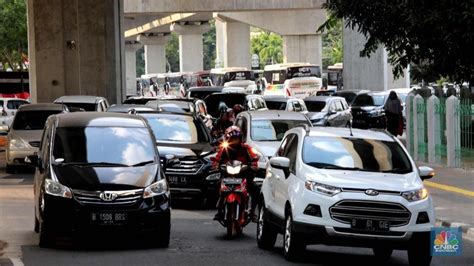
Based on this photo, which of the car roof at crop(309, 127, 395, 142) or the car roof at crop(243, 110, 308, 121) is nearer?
the car roof at crop(309, 127, 395, 142)

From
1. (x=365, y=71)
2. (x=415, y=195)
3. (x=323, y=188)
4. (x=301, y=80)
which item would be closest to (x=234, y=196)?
(x=323, y=188)

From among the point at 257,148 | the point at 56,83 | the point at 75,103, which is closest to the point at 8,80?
the point at 56,83

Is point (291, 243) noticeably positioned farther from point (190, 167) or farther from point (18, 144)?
point (18, 144)

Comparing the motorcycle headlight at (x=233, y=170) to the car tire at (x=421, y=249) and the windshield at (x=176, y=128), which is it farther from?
the windshield at (x=176, y=128)

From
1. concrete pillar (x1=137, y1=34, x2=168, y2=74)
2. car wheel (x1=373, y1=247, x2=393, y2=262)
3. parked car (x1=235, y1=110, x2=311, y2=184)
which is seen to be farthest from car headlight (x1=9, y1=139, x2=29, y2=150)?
concrete pillar (x1=137, y1=34, x2=168, y2=74)

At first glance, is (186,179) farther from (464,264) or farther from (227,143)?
(464,264)

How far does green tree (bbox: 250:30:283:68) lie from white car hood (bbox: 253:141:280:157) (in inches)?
5046

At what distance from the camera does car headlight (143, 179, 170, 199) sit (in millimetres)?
14742

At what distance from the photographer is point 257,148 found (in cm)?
2169

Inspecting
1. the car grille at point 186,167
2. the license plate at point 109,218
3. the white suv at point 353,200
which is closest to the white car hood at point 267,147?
the car grille at point 186,167

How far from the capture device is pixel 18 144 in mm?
28688

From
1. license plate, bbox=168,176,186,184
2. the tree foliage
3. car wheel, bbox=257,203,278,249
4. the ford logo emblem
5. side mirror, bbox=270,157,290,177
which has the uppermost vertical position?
the tree foliage

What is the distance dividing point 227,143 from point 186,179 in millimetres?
4123

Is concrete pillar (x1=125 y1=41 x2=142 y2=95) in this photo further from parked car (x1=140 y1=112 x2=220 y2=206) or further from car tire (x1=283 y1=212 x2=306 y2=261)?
car tire (x1=283 y1=212 x2=306 y2=261)
